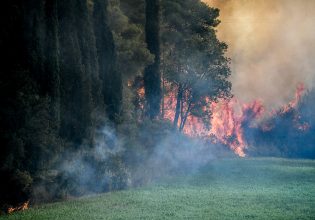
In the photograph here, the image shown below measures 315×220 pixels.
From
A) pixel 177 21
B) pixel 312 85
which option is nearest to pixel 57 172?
pixel 177 21

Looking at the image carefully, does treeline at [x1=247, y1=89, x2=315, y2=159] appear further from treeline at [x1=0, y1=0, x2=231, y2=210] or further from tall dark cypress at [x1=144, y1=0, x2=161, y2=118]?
treeline at [x1=0, y1=0, x2=231, y2=210]

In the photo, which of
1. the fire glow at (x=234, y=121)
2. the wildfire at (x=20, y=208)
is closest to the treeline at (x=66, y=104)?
the wildfire at (x=20, y=208)

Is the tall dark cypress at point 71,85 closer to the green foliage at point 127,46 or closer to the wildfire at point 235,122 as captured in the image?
the green foliage at point 127,46

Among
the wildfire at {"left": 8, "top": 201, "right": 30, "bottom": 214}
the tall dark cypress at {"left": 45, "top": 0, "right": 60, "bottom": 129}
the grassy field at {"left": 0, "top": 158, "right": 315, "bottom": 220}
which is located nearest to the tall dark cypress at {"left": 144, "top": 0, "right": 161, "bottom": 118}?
the grassy field at {"left": 0, "top": 158, "right": 315, "bottom": 220}

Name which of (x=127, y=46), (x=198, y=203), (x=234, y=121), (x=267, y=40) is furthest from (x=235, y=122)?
(x=198, y=203)

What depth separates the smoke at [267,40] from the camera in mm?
64438

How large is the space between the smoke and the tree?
18280 millimetres

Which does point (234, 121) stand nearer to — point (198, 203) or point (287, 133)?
point (287, 133)

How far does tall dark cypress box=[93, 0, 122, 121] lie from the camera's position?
2405 cm

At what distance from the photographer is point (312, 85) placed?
194 ft

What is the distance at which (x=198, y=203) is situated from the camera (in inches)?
684

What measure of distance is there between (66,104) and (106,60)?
211 inches

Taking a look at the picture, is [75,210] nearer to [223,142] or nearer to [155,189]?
[155,189]

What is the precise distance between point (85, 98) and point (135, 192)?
13.9 feet
